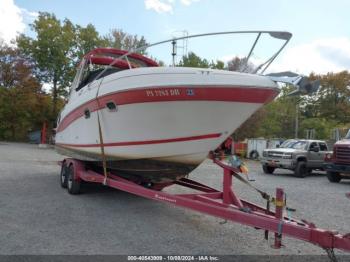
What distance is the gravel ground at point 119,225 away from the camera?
516 cm

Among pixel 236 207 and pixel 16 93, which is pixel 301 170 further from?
pixel 16 93

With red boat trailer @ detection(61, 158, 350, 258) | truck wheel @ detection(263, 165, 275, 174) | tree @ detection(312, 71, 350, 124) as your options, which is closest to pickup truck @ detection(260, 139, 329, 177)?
truck wheel @ detection(263, 165, 275, 174)

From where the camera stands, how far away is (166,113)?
20.2 ft

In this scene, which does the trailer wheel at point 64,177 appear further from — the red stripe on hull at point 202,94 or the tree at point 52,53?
the tree at point 52,53

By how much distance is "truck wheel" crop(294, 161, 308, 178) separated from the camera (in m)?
16.4

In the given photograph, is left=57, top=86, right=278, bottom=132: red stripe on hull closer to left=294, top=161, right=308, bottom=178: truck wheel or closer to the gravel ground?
the gravel ground

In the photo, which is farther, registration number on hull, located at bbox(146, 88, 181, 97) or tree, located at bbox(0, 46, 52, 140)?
tree, located at bbox(0, 46, 52, 140)

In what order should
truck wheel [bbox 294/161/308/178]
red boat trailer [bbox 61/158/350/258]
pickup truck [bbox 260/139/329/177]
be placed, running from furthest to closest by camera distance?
pickup truck [bbox 260/139/329/177] → truck wheel [bbox 294/161/308/178] → red boat trailer [bbox 61/158/350/258]

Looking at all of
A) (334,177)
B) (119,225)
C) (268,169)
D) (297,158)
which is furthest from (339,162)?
(119,225)

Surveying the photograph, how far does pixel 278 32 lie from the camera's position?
5.87 meters

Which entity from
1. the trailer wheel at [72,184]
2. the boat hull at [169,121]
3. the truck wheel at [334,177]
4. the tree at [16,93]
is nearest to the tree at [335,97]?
the tree at [16,93]

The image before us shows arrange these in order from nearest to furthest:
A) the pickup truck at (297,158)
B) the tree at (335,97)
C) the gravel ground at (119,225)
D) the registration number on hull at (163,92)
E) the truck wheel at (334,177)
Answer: the gravel ground at (119,225), the registration number on hull at (163,92), the truck wheel at (334,177), the pickup truck at (297,158), the tree at (335,97)

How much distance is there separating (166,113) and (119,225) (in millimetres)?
1907

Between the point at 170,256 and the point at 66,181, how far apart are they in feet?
17.3
